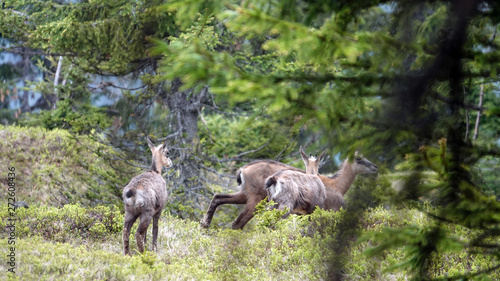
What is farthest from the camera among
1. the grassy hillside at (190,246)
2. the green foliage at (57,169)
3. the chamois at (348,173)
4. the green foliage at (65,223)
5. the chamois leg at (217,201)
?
the green foliage at (57,169)

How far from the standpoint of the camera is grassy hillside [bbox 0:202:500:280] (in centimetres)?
600

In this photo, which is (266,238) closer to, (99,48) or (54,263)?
(54,263)

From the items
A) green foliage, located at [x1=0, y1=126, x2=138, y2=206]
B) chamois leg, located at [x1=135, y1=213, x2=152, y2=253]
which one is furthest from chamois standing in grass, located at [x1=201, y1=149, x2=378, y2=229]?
chamois leg, located at [x1=135, y1=213, x2=152, y2=253]

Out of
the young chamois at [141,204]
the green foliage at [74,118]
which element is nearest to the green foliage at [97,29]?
the green foliage at [74,118]

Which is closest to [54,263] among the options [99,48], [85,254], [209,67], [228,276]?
[85,254]

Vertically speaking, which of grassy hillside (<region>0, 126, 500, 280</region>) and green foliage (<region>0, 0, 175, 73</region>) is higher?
green foliage (<region>0, 0, 175, 73</region>)

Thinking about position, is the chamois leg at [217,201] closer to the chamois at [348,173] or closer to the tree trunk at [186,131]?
the tree trunk at [186,131]

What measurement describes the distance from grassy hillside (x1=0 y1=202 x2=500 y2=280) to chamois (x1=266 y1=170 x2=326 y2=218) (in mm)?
629

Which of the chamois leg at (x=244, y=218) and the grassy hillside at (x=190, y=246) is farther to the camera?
the chamois leg at (x=244, y=218)

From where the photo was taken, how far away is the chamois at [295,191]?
927cm

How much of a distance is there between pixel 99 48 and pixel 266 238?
6051 millimetres

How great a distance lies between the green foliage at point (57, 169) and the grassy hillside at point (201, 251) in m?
2.03

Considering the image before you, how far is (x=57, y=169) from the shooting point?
39.7 feet

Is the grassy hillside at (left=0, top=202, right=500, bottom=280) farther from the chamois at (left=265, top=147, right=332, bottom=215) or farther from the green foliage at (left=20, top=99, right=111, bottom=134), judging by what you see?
the green foliage at (left=20, top=99, right=111, bottom=134)
